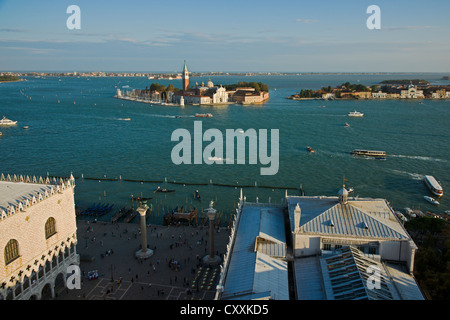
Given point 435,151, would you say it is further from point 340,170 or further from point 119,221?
point 119,221

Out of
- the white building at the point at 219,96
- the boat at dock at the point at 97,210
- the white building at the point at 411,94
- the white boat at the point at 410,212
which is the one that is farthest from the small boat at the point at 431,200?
the white building at the point at 411,94

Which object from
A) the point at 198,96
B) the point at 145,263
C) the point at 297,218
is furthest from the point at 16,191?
the point at 198,96

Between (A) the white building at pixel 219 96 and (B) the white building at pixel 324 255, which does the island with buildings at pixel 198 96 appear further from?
(B) the white building at pixel 324 255

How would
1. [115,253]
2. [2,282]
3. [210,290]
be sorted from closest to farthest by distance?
[2,282]
[210,290]
[115,253]

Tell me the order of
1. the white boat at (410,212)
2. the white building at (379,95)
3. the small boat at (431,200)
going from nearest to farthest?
the white boat at (410,212) → the small boat at (431,200) → the white building at (379,95)

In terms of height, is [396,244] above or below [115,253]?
above

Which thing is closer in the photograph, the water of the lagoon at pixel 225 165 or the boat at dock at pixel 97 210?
the boat at dock at pixel 97 210
